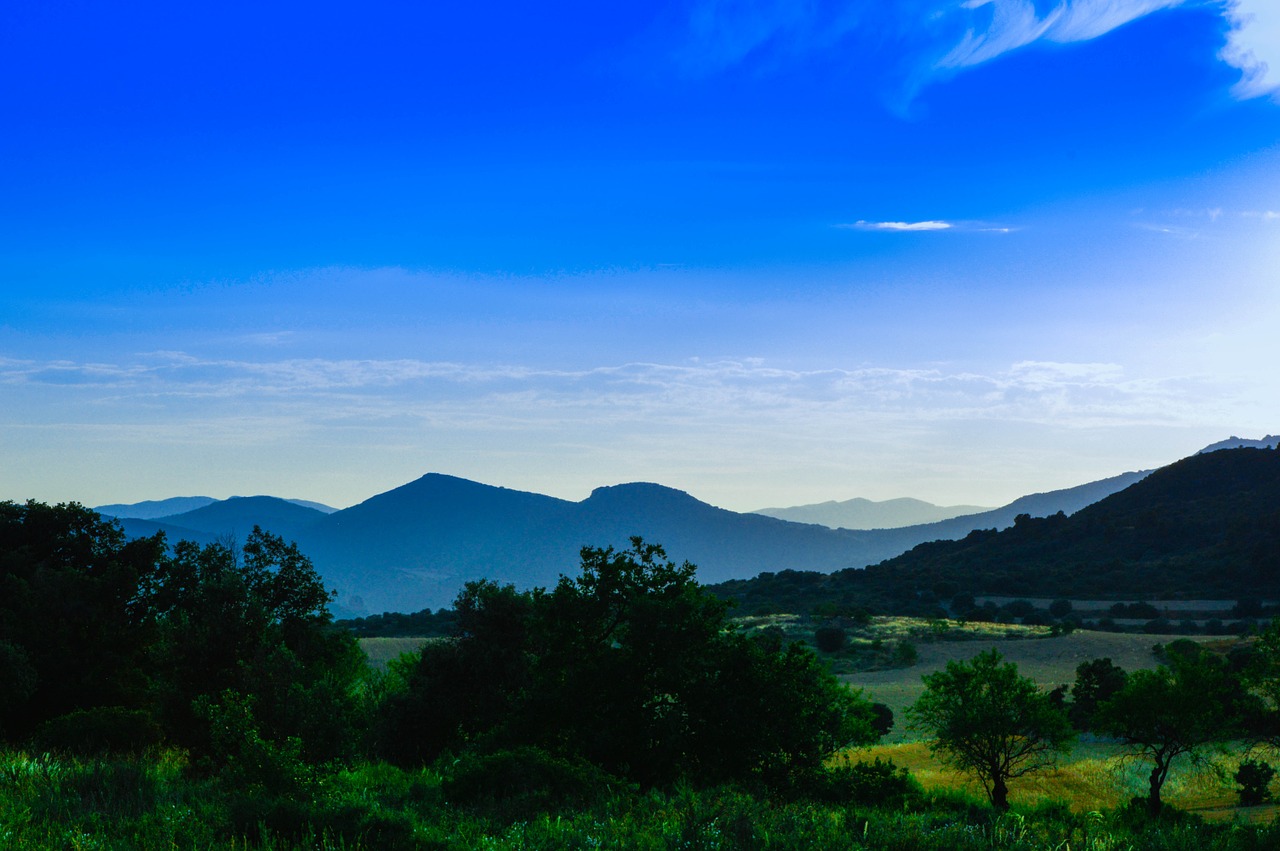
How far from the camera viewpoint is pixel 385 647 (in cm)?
6656

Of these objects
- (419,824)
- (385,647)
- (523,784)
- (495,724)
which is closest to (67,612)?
(495,724)

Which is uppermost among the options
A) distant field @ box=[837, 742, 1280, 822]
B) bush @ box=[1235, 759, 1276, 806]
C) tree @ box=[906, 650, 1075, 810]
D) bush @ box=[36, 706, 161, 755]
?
bush @ box=[36, 706, 161, 755]

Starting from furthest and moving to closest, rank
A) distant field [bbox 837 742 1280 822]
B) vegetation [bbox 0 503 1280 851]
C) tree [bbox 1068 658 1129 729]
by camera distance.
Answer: tree [bbox 1068 658 1129 729] < distant field [bbox 837 742 1280 822] < vegetation [bbox 0 503 1280 851]

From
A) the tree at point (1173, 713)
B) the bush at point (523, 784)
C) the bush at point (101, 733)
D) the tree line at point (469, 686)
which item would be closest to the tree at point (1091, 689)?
the tree at point (1173, 713)

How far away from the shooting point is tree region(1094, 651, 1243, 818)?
89.6ft

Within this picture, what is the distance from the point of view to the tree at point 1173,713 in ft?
89.6

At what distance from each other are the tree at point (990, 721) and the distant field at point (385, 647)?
40124mm

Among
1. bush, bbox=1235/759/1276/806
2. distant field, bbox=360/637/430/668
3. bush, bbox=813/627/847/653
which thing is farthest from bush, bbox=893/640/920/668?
distant field, bbox=360/637/430/668

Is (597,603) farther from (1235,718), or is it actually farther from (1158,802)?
(1235,718)

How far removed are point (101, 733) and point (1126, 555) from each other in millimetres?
104343

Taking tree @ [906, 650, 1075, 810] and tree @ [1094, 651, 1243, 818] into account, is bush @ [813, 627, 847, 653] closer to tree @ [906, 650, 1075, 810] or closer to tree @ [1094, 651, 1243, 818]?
tree @ [906, 650, 1075, 810]

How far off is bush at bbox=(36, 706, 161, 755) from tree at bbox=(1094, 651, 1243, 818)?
26328 millimetres

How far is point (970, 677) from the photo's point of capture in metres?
28.9

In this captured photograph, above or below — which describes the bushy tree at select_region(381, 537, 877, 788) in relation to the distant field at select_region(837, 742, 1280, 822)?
above
